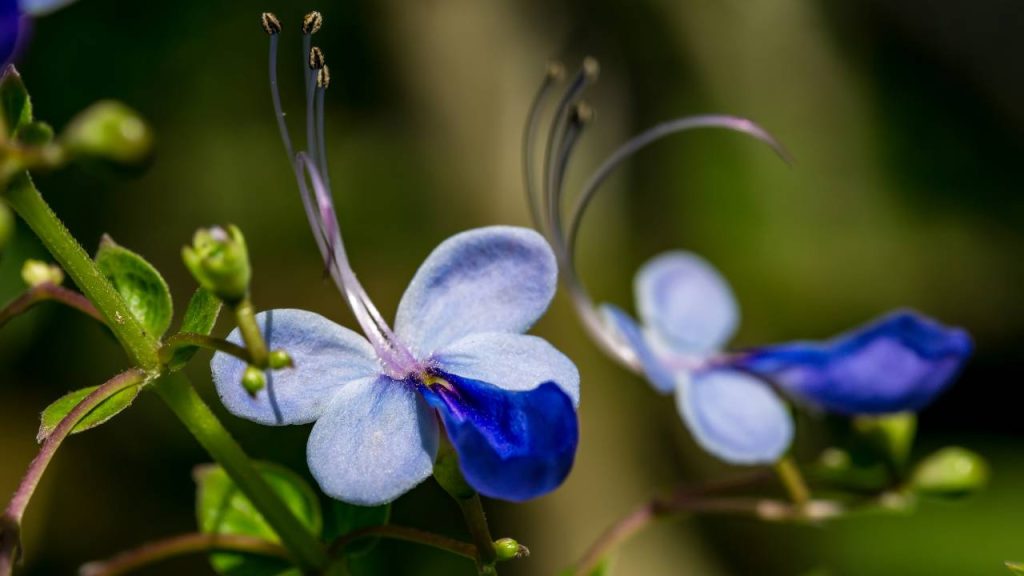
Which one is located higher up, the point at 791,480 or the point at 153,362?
the point at 153,362

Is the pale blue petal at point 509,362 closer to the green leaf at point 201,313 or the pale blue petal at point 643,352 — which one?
the green leaf at point 201,313

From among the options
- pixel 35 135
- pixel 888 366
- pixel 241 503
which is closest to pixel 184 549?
pixel 241 503

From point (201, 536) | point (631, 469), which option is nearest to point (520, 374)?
point (201, 536)

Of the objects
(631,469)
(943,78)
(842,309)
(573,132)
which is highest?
(943,78)

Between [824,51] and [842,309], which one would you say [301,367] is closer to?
[842,309]

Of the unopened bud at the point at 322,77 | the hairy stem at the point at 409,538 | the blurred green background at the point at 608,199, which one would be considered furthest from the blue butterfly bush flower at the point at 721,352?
the blurred green background at the point at 608,199

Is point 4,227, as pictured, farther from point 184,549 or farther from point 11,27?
point 184,549
